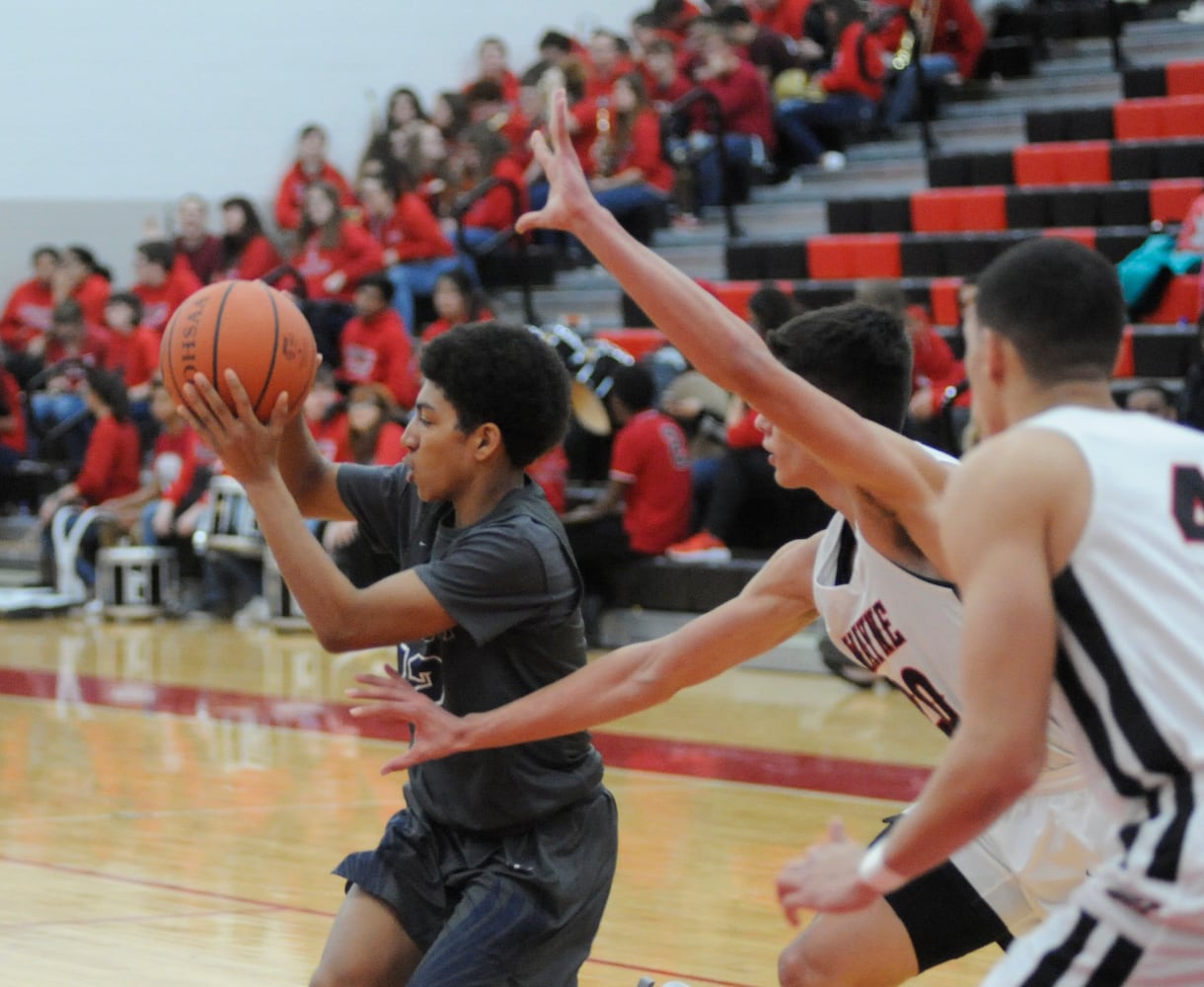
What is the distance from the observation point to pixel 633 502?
9531 mm

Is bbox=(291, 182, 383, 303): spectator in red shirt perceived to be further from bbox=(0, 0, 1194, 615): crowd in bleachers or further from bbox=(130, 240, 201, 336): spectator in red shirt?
bbox=(130, 240, 201, 336): spectator in red shirt

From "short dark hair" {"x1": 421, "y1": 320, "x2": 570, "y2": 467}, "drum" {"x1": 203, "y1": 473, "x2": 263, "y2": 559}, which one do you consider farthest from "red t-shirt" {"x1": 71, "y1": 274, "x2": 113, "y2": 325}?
"short dark hair" {"x1": 421, "y1": 320, "x2": 570, "y2": 467}

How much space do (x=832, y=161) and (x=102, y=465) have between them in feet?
17.2

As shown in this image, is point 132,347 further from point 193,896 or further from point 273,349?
point 273,349

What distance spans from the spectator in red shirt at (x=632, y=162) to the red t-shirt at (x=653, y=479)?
3.25 metres

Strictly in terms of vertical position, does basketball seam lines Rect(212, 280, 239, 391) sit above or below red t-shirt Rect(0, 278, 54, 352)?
above

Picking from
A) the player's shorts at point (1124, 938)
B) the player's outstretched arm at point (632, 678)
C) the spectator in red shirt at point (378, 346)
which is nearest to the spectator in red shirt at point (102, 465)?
the spectator in red shirt at point (378, 346)

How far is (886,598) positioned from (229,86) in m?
12.9

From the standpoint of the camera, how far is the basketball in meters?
3.17

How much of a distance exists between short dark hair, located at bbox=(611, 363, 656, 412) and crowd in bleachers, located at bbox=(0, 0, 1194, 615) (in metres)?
1.01

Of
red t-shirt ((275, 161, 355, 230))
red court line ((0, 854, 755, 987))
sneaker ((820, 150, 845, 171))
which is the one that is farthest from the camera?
red t-shirt ((275, 161, 355, 230))

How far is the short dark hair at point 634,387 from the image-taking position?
9.55 metres

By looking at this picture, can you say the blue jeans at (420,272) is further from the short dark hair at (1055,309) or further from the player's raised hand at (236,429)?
the short dark hair at (1055,309)

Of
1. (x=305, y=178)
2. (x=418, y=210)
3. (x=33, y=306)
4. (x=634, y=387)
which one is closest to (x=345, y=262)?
(x=418, y=210)
